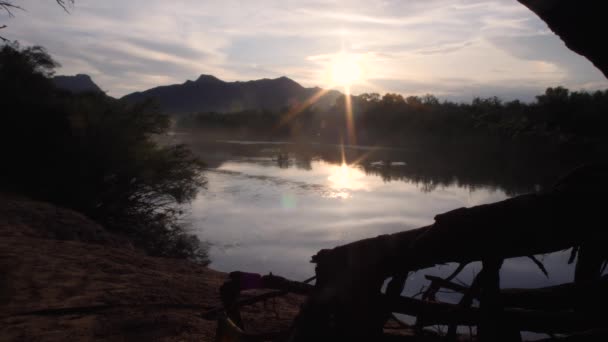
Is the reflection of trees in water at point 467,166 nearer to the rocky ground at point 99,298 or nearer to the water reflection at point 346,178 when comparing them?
the water reflection at point 346,178

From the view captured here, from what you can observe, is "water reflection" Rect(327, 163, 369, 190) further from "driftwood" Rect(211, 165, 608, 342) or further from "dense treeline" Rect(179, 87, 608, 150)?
"driftwood" Rect(211, 165, 608, 342)

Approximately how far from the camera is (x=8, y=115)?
57.3 ft

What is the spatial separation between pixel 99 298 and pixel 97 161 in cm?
1366

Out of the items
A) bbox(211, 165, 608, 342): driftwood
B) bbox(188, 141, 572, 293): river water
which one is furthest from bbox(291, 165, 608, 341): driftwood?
bbox(188, 141, 572, 293): river water

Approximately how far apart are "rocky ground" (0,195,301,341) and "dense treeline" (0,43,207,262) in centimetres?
819

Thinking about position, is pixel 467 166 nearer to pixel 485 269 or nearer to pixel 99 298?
pixel 99 298

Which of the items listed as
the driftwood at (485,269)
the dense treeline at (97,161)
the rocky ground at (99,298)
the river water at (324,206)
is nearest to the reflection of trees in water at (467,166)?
the river water at (324,206)

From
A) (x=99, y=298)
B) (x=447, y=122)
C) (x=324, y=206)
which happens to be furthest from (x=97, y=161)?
(x=447, y=122)

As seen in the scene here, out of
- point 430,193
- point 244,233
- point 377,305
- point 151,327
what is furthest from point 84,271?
point 430,193

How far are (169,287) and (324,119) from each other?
76530 mm

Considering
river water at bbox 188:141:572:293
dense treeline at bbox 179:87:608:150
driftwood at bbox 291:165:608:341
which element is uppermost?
dense treeline at bbox 179:87:608:150

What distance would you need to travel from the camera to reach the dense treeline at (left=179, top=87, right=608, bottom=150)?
45.8m

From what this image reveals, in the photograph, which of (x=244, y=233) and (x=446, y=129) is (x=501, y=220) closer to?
(x=244, y=233)

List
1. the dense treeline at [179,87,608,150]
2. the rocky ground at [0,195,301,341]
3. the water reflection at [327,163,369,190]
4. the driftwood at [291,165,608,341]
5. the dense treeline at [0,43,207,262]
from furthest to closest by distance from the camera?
1. the dense treeline at [179,87,608,150]
2. the water reflection at [327,163,369,190]
3. the dense treeline at [0,43,207,262]
4. the rocky ground at [0,195,301,341]
5. the driftwood at [291,165,608,341]
